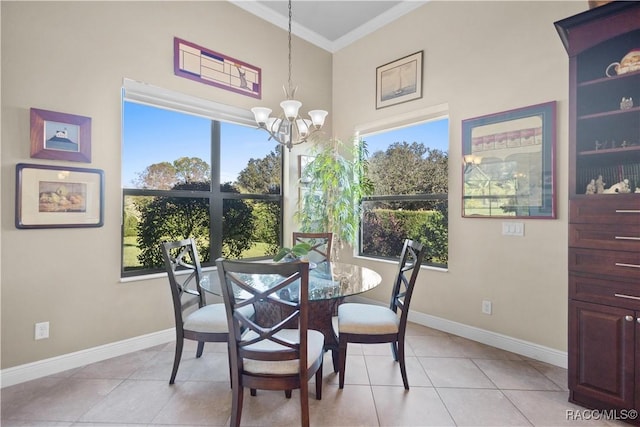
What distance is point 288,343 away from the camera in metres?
1.62

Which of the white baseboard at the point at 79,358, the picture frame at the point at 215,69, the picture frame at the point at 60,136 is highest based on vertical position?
the picture frame at the point at 215,69

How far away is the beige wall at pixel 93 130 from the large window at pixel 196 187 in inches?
8.2

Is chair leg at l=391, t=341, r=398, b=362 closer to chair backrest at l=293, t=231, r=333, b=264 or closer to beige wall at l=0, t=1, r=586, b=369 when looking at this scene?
beige wall at l=0, t=1, r=586, b=369

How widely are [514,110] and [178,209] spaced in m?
3.30

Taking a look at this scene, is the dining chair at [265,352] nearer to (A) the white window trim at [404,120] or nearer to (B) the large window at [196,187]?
(B) the large window at [196,187]

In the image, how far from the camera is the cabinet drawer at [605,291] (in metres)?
1.78

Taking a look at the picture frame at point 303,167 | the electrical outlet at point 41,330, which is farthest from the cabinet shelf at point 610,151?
the electrical outlet at point 41,330

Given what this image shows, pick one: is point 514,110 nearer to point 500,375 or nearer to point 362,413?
point 500,375

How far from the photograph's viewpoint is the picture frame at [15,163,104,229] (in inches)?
88.0

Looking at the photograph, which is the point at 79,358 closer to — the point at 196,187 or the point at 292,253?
the point at 196,187

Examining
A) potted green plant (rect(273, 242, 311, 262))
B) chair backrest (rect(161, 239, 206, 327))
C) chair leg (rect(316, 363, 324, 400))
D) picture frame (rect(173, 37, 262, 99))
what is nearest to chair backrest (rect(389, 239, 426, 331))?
chair leg (rect(316, 363, 324, 400))

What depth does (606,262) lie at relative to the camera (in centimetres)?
187

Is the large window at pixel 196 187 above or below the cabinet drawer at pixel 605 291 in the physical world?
above

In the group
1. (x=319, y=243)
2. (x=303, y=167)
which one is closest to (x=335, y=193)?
(x=303, y=167)
